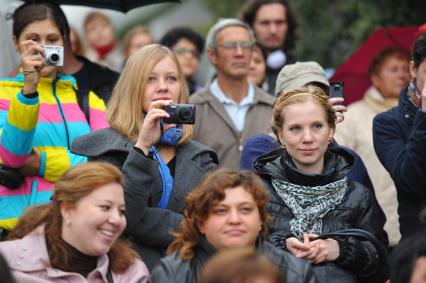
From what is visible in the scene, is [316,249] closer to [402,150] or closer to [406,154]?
[406,154]

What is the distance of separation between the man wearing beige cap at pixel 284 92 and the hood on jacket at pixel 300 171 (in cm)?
23

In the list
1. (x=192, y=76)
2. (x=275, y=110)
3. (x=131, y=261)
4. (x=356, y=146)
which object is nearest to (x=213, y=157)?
(x=275, y=110)

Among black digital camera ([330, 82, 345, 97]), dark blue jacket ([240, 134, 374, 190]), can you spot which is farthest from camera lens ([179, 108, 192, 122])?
black digital camera ([330, 82, 345, 97])

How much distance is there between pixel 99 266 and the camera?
242 inches

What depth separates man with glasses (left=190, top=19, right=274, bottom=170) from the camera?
8.67 meters

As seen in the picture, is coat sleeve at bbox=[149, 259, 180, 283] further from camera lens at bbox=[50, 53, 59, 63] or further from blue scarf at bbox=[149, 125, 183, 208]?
camera lens at bbox=[50, 53, 59, 63]

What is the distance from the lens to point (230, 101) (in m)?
9.05

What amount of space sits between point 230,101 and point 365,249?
2.87 meters

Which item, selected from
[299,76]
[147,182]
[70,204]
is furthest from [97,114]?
[70,204]

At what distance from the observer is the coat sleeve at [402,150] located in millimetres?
6859

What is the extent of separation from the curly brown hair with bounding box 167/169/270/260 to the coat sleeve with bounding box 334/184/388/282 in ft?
1.72

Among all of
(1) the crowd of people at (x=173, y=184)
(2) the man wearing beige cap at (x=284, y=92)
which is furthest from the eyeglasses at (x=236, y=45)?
(2) the man wearing beige cap at (x=284, y=92)

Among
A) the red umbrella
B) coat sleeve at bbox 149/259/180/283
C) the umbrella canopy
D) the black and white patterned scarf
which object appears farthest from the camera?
the red umbrella

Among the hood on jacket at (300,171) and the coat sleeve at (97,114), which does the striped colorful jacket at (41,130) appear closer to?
the coat sleeve at (97,114)
